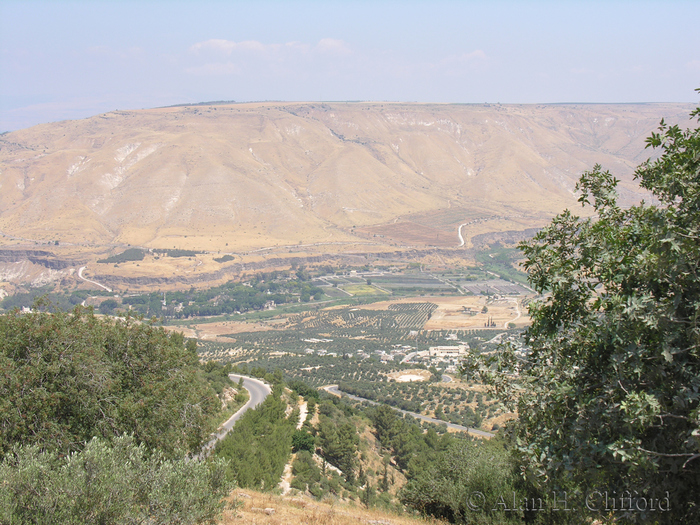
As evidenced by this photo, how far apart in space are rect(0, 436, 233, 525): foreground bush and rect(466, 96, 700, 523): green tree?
5338mm

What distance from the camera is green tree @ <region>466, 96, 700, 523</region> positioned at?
225 inches

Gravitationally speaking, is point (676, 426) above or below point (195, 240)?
above

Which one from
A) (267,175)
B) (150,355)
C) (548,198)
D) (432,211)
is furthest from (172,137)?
(150,355)

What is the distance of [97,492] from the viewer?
24.5ft

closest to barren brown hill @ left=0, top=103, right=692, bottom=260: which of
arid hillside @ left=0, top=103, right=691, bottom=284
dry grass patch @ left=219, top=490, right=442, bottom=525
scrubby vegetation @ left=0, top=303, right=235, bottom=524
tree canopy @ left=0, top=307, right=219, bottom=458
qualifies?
arid hillside @ left=0, top=103, right=691, bottom=284

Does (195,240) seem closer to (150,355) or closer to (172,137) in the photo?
(172,137)

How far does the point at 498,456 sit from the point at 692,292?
31.1 feet

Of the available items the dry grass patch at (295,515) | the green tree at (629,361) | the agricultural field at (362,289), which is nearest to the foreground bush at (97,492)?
the dry grass patch at (295,515)

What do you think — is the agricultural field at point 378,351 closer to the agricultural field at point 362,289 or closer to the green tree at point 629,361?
the agricultural field at point 362,289

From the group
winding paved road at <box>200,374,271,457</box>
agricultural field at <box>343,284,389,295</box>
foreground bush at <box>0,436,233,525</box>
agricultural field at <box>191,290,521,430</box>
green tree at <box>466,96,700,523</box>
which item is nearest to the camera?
green tree at <box>466,96,700,523</box>

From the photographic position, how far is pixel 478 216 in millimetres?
170375

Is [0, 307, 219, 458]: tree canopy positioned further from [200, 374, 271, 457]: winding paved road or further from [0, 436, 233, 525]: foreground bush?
[200, 374, 271, 457]: winding paved road

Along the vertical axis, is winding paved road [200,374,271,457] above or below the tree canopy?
below

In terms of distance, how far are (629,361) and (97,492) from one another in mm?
7403
